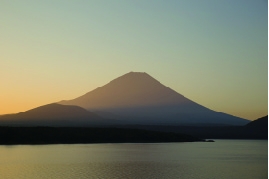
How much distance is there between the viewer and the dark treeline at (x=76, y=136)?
24.2 metres

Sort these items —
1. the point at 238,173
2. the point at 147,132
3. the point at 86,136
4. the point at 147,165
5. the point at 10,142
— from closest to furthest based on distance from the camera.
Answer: the point at 238,173 < the point at 147,165 < the point at 10,142 < the point at 86,136 < the point at 147,132

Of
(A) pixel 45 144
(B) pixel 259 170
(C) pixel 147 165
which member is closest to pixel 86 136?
(A) pixel 45 144

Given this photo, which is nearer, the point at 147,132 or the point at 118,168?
the point at 118,168

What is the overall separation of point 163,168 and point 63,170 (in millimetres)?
2580

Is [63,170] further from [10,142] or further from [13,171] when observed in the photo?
[10,142]

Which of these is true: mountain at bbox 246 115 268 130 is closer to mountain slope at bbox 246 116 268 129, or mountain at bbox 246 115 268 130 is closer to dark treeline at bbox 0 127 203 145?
mountain slope at bbox 246 116 268 129

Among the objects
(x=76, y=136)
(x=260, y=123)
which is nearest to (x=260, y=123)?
(x=260, y=123)

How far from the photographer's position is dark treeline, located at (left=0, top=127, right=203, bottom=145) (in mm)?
24219

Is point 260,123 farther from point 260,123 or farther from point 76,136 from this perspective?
point 76,136

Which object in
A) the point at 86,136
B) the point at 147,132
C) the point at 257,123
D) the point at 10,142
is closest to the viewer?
the point at 10,142

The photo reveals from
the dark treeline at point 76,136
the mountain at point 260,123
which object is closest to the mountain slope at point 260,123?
the mountain at point 260,123

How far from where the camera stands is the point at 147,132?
30156mm

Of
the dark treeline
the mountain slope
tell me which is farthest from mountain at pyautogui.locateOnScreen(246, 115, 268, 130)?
the dark treeline

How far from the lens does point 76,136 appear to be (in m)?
27.0
